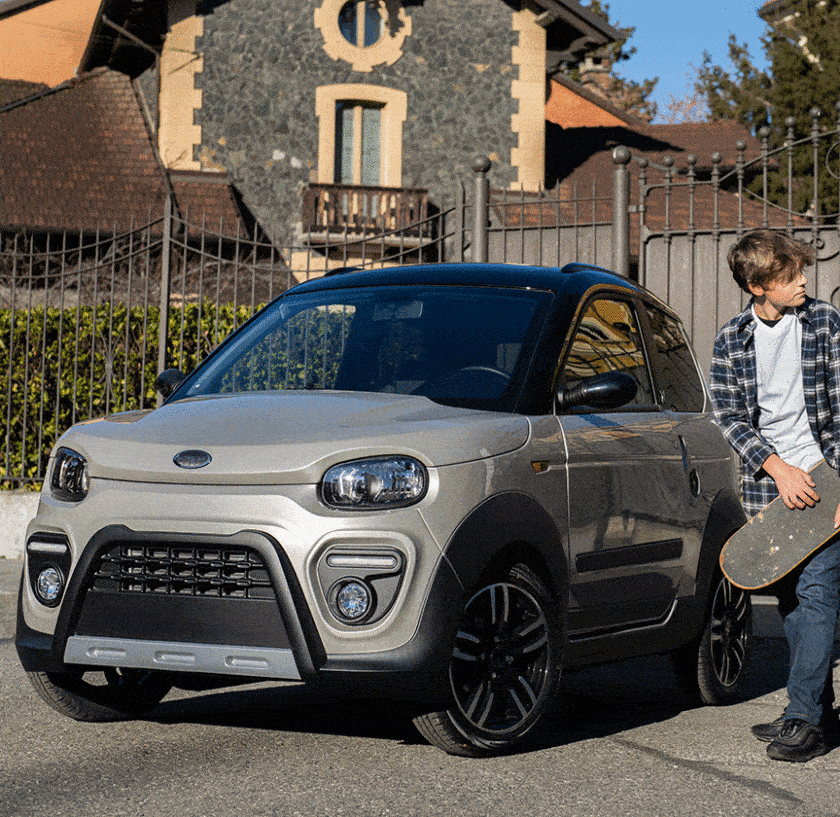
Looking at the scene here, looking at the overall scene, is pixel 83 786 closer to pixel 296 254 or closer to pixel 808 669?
pixel 808 669

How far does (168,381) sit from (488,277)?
138cm

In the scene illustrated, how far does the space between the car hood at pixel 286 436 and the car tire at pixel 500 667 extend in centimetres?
49

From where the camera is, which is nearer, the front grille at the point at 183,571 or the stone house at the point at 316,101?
the front grille at the point at 183,571

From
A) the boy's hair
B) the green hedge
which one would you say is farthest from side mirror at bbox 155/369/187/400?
the green hedge

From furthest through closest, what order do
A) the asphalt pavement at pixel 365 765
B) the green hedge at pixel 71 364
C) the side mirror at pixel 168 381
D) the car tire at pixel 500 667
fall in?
1. the green hedge at pixel 71 364
2. the side mirror at pixel 168 381
3. the car tire at pixel 500 667
4. the asphalt pavement at pixel 365 765

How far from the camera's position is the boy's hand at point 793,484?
4.86m

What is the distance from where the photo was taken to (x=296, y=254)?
2370cm

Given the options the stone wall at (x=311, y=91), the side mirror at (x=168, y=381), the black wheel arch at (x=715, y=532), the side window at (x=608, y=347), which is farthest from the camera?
the stone wall at (x=311, y=91)

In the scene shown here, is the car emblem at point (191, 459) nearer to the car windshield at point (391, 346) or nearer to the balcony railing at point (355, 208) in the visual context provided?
the car windshield at point (391, 346)

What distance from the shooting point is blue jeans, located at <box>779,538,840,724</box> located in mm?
4797

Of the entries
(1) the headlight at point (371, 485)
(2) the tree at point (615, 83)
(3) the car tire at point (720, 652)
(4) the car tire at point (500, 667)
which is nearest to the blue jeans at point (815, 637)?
(3) the car tire at point (720, 652)

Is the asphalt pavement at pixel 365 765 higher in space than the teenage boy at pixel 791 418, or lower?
lower

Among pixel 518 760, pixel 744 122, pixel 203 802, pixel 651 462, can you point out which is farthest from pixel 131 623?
pixel 744 122

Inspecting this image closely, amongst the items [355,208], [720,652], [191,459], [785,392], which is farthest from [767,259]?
[355,208]
